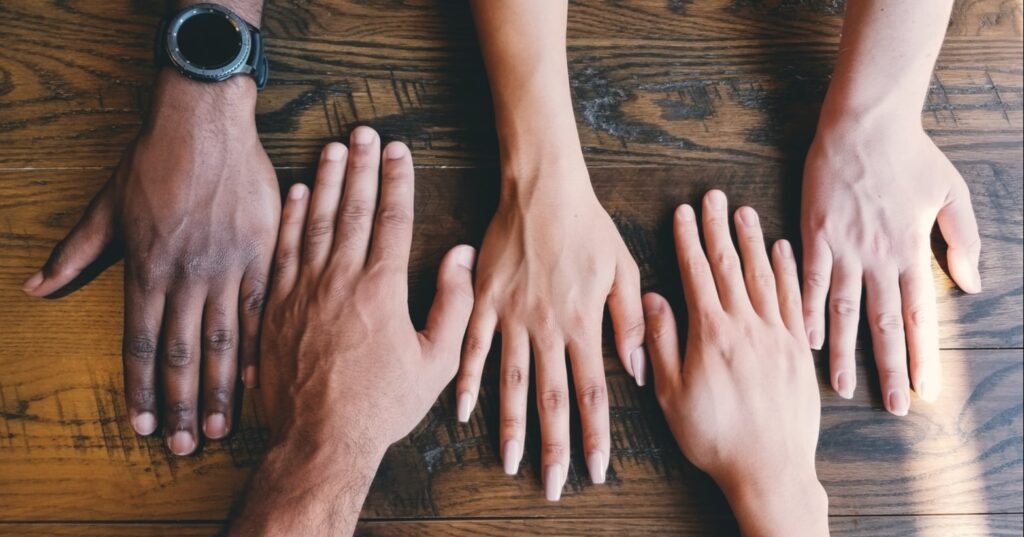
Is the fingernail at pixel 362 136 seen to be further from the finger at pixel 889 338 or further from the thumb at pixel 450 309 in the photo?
the finger at pixel 889 338

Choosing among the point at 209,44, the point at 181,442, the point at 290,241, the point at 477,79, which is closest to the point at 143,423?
the point at 181,442

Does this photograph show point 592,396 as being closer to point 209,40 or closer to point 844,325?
point 844,325

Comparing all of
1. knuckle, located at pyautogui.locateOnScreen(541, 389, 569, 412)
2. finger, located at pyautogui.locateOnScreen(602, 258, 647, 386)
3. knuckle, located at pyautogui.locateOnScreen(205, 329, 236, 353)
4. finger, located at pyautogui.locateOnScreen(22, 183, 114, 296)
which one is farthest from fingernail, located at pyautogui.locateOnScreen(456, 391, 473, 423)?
finger, located at pyautogui.locateOnScreen(22, 183, 114, 296)

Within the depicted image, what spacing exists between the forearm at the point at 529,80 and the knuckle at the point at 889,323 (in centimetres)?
50

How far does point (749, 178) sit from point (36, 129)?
3.55ft

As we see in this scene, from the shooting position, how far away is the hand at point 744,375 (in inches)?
36.1

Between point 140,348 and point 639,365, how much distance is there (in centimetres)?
70

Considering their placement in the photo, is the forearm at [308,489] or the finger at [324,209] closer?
the forearm at [308,489]

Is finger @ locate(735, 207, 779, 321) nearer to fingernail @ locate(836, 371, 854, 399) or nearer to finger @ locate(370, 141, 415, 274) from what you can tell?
fingernail @ locate(836, 371, 854, 399)

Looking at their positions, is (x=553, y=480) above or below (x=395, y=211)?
below

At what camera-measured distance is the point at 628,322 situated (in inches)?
37.8

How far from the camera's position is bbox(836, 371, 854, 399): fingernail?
958mm

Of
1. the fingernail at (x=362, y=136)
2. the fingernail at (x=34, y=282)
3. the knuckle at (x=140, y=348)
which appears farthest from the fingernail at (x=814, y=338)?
the fingernail at (x=34, y=282)

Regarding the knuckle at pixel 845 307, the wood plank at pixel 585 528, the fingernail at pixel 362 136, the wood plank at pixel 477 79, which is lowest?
the wood plank at pixel 585 528
